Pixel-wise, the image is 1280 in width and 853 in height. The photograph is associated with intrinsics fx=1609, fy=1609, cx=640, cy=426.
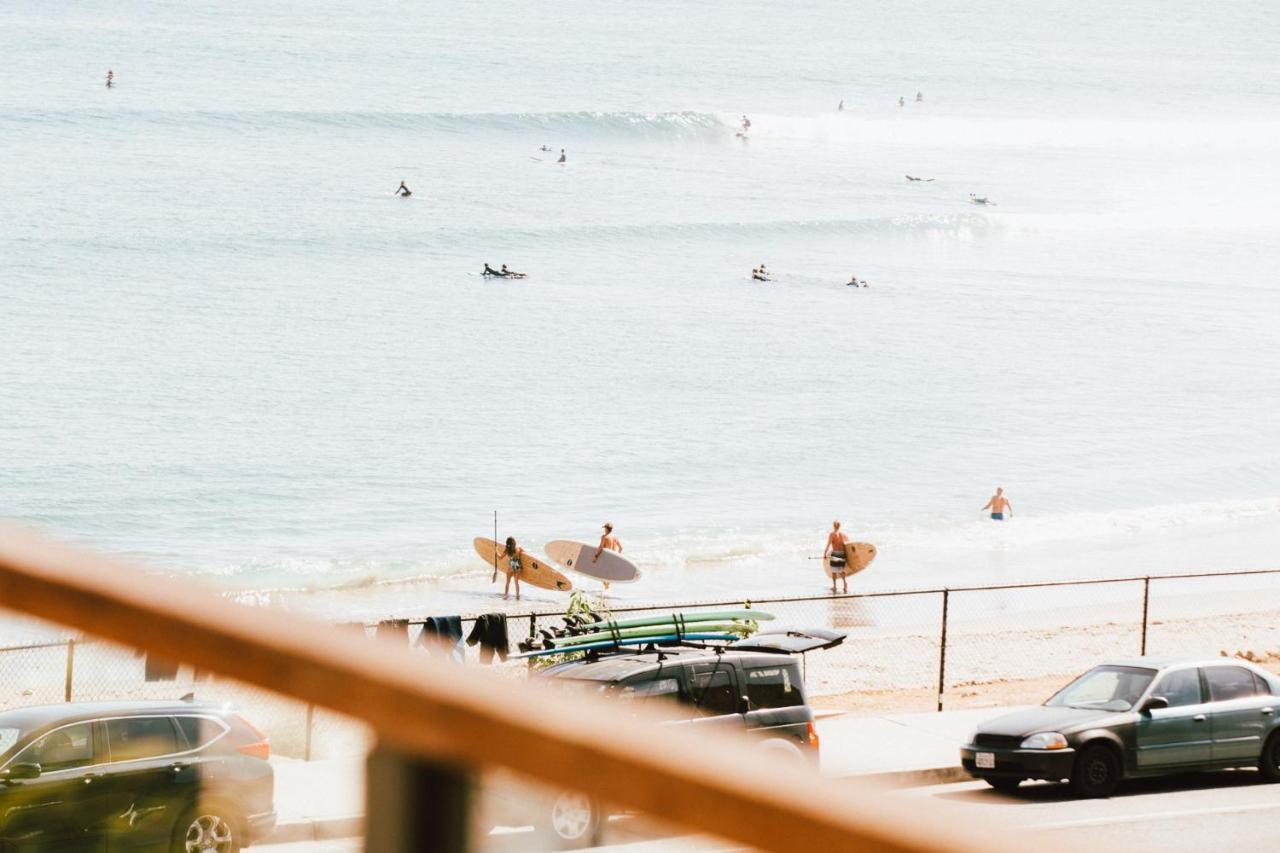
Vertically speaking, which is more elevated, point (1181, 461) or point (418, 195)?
point (418, 195)

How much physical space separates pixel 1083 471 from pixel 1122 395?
12.4 m

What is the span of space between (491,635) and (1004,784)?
6109mm

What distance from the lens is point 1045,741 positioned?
1555 centimetres

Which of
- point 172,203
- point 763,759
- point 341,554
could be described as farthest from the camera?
point 172,203

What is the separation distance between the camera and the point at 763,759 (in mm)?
1095

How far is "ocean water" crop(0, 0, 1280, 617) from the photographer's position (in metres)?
42.6

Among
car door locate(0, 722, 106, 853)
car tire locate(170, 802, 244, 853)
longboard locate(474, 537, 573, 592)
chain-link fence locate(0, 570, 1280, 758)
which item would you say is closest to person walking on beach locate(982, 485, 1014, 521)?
chain-link fence locate(0, 570, 1280, 758)

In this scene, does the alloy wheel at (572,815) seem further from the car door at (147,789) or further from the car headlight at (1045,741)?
the car headlight at (1045,741)

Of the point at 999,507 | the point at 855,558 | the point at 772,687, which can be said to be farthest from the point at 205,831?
the point at 999,507

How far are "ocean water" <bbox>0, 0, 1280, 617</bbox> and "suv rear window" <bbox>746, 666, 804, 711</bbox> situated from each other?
5.08 m

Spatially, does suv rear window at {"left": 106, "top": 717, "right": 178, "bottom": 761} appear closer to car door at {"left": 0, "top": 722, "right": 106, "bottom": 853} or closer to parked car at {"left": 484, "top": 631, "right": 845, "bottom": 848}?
car door at {"left": 0, "top": 722, "right": 106, "bottom": 853}

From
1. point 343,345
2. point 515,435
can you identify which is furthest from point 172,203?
point 515,435

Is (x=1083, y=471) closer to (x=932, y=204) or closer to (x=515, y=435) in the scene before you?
(x=515, y=435)

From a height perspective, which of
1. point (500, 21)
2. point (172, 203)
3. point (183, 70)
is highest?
point (500, 21)
